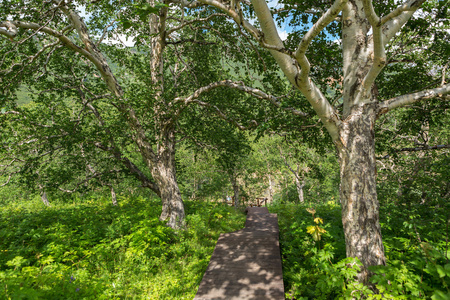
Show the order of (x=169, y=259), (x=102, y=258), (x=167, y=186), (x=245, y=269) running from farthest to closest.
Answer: (x=167, y=186) → (x=169, y=259) → (x=102, y=258) → (x=245, y=269)

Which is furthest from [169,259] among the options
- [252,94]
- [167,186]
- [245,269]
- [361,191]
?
[361,191]

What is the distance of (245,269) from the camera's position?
17.9 ft

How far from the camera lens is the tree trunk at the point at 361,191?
151 inches

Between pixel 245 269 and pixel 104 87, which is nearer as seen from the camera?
pixel 245 269

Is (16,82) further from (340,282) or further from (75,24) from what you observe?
(340,282)

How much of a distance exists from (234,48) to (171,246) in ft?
22.7

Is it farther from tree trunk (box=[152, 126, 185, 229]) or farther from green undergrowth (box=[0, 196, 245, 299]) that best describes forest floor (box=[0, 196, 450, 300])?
tree trunk (box=[152, 126, 185, 229])

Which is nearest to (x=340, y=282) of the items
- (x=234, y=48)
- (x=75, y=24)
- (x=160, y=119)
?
(x=160, y=119)

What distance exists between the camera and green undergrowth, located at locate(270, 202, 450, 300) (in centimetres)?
319

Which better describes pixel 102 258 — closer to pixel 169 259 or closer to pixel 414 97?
pixel 169 259

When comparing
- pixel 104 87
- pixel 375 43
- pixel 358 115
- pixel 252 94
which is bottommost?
pixel 358 115

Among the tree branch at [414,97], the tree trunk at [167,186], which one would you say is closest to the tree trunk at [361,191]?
the tree branch at [414,97]

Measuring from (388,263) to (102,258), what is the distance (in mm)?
6552

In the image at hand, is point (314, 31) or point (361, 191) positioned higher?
point (314, 31)
